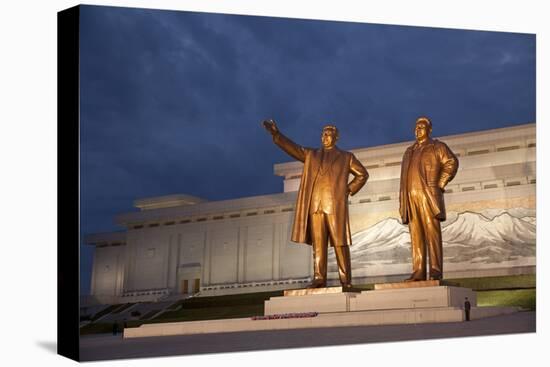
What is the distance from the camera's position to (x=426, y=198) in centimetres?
1235

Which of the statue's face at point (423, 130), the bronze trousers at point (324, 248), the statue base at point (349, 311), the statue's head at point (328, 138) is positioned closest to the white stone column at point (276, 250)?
the bronze trousers at point (324, 248)

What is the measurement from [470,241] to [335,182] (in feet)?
32.8

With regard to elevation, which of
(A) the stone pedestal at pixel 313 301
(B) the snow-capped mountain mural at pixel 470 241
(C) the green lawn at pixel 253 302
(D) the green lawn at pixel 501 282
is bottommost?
(C) the green lawn at pixel 253 302

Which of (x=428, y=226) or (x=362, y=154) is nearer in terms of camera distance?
(x=428, y=226)

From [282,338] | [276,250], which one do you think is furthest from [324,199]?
[276,250]

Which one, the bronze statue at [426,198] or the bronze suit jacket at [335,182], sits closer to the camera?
the bronze statue at [426,198]

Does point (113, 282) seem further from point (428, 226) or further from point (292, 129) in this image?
point (428, 226)

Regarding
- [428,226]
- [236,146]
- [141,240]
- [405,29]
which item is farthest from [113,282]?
[428,226]

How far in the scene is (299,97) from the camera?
23781 millimetres

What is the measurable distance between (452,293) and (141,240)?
1682 centimetres

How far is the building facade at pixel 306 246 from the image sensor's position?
2156cm

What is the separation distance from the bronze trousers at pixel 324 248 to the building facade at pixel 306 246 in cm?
944

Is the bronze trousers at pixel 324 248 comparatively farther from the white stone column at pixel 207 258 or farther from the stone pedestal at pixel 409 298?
the white stone column at pixel 207 258

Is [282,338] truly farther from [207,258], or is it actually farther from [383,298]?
[207,258]
